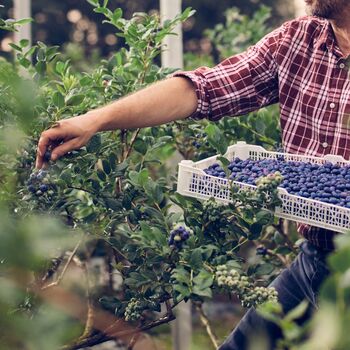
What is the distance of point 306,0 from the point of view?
2.51m

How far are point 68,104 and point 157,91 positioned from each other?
282 millimetres

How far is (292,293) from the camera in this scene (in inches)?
104

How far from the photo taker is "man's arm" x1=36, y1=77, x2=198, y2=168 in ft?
6.77

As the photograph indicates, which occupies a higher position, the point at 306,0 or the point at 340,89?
the point at 306,0

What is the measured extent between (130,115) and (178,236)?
46 centimetres

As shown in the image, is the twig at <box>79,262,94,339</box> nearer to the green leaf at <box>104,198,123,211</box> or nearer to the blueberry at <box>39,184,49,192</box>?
the green leaf at <box>104,198,123,211</box>

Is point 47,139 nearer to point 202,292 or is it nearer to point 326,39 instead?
point 202,292

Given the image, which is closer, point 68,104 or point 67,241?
point 67,241

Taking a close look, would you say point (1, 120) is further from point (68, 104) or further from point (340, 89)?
point (340, 89)

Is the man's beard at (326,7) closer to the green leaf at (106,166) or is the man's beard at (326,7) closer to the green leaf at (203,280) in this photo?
the green leaf at (106,166)

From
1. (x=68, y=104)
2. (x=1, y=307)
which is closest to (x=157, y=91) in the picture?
(x=68, y=104)

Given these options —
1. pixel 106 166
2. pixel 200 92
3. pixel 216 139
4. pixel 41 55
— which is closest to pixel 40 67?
pixel 41 55

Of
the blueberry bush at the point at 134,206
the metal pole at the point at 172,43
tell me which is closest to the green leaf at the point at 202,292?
the blueberry bush at the point at 134,206

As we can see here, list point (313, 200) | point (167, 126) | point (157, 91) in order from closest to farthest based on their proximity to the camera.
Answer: point (313, 200)
point (157, 91)
point (167, 126)
